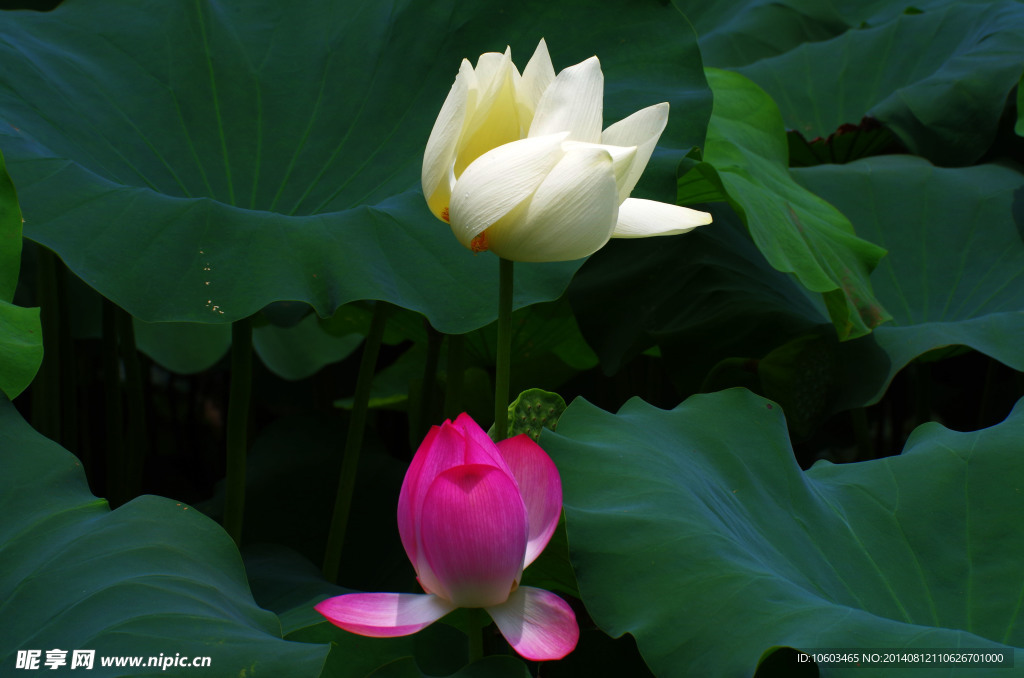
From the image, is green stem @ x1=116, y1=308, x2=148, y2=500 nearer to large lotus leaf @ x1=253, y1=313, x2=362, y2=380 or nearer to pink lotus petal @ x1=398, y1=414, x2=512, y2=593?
large lotus leaf @ x1=253, y1=313, x2=362, y2=380

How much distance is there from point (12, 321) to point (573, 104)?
0.51 m

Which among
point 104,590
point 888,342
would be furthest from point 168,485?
point 888,342

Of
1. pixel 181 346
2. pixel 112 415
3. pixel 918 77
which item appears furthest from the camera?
pixel 181 346

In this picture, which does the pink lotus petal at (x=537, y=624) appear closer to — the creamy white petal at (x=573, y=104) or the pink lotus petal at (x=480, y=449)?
the pink lotus petal at (x=480, y=449)

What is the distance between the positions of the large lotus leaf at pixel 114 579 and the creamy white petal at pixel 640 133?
0.33 m

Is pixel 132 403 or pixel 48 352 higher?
pixel 48 352

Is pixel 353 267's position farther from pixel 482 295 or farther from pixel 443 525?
pixel 443 525

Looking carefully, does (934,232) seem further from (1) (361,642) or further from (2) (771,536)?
(1) (361,642)

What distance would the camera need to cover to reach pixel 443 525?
472mm

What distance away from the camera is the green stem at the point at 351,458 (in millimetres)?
950

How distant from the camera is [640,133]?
1.72ft

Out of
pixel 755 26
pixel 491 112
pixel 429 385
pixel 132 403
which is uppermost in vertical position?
pixel 491 112

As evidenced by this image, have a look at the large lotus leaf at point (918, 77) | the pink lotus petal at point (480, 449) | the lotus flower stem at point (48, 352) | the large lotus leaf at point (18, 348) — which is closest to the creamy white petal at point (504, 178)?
the pink lotus petal at point (480, 449)

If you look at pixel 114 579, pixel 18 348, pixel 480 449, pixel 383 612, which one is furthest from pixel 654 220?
pixel 18 348
